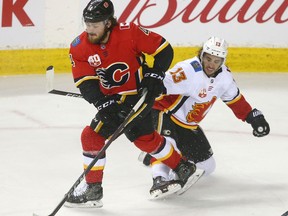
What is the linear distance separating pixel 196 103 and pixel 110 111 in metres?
0.59

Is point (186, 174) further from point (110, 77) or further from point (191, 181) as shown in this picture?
point (110, 77)

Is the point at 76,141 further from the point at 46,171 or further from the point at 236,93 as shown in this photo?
the point at 236,93

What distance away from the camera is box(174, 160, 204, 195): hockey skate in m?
3.74

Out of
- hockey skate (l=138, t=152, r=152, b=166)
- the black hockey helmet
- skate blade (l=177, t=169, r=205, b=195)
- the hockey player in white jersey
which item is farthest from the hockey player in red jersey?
hockey skate (l=138, t=152, r=152, b=166)

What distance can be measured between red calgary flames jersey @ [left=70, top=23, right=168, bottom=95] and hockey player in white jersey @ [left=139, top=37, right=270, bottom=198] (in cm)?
31

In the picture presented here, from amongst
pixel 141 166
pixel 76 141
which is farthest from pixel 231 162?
pixel 76 141

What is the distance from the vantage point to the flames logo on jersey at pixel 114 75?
11.5 feet

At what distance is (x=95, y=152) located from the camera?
3559 millimetres

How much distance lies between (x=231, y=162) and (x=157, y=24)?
216 cm

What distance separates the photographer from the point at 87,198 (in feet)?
Result: 11.7

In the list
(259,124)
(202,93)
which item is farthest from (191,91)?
(259,124)

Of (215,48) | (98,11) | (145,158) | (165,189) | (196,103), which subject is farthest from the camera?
(145,158)

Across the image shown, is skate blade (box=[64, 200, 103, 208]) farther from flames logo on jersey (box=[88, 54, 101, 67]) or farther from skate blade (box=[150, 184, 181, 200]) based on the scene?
flames logo on jersey (box=[88, 54, 101, 67])

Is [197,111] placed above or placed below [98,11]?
below
